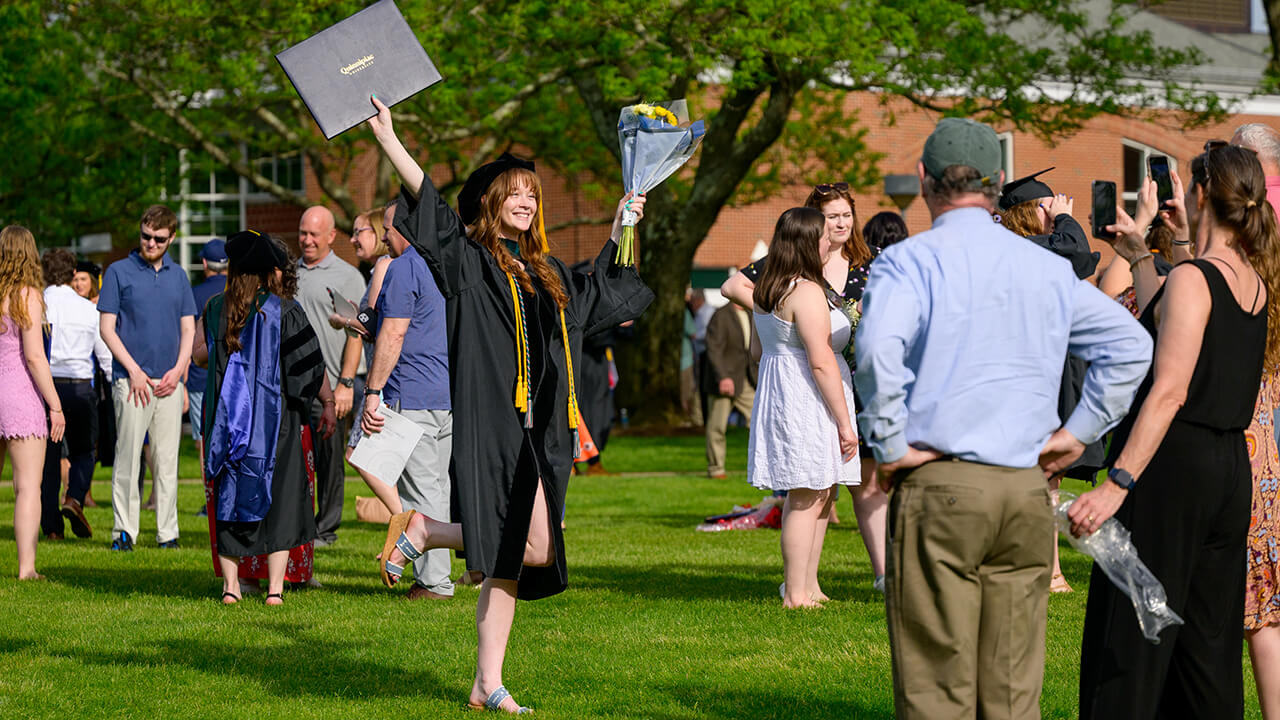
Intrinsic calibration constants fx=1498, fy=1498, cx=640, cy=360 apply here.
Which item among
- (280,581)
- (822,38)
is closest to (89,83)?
(822,38)

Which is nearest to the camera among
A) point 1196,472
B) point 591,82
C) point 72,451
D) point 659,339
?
point 1196,472

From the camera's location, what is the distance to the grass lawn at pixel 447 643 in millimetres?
5797

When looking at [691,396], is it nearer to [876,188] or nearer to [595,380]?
[876,188]

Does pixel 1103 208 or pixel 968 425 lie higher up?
pixel 1103 208

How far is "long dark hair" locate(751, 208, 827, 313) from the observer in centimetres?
727

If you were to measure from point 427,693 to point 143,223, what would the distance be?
5.47m

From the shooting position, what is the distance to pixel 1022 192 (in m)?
7.52

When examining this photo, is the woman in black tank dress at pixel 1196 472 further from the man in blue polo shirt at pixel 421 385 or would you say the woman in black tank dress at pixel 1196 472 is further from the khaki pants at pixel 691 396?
the khaki pants at pixel 691 396

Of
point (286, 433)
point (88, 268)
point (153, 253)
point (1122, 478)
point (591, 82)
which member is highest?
point (591, 82)

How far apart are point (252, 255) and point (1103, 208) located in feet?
15.2

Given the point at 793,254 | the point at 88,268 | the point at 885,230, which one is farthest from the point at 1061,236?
the point at 88,268

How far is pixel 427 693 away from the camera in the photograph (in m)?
5.95

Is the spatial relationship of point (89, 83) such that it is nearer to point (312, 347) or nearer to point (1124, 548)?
point (312, 347)

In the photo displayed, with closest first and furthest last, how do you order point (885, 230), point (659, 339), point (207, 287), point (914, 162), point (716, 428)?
point (885, 230) → point (207, 287) → point (716, 428) → point (659, 339) → point (914, 162)
